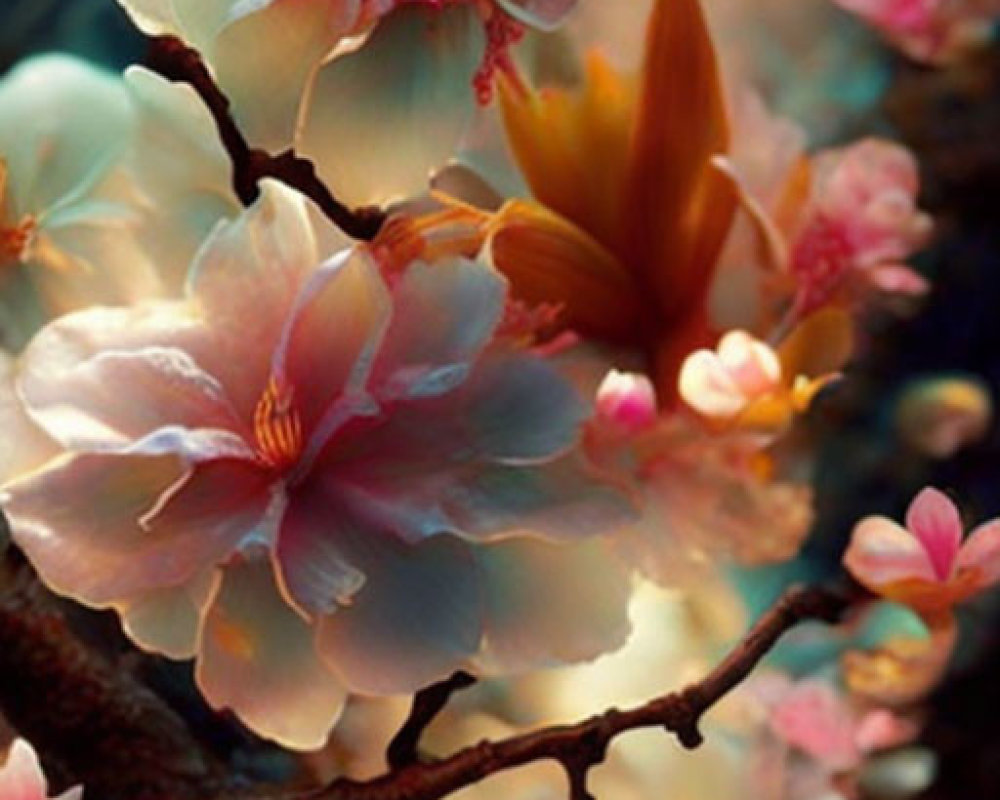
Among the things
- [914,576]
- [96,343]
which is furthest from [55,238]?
[914,576]

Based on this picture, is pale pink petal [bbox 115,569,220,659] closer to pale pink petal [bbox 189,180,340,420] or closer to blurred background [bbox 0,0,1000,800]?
pale pink petal [bbox 189,180,340,420]

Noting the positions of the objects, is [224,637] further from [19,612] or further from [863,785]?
[863,785]

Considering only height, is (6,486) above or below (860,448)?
above

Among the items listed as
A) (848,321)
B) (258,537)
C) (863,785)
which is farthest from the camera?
(863,785)

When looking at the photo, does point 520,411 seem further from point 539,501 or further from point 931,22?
point 931,22

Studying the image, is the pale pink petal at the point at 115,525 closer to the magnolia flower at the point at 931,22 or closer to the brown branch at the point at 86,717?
the brown branch at the point at 86,717

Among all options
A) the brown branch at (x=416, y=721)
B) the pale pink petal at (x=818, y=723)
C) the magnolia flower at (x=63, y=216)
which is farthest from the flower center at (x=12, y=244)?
the pale pink petal at (x=818, y=723)
